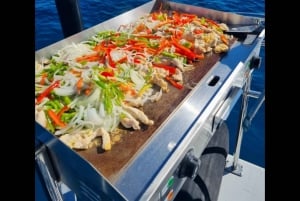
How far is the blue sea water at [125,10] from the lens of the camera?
4.36 meters

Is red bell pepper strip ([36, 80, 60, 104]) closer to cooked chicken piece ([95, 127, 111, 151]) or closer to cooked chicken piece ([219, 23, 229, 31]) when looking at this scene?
cooked chicken piece ([95, 127, 111, 151])

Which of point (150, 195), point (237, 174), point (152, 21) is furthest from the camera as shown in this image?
point (237, 174)

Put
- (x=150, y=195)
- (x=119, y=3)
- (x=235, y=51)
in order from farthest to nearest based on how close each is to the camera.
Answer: (x=119, y=3) → (x=235, y=51) → (x=150, y=195)

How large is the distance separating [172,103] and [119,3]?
700 cm

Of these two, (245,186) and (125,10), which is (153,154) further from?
(125,10)

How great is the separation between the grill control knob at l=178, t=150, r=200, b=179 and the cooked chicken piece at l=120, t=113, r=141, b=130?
0.29 metres

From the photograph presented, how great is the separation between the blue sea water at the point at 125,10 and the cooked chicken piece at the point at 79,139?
321 cm

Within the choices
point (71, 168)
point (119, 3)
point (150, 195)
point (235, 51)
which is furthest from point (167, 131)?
point (119, 3)

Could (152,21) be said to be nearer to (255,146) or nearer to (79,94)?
(79,94)

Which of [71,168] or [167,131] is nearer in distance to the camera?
[71,168]

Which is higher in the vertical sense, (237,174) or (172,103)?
(172,103)

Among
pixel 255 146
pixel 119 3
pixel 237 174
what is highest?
pixel 119 3

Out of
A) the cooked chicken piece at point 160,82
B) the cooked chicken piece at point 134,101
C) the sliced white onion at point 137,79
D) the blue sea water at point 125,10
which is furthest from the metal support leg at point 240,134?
the blue sea water at point 125,10

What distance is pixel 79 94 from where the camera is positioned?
1.61 meters
